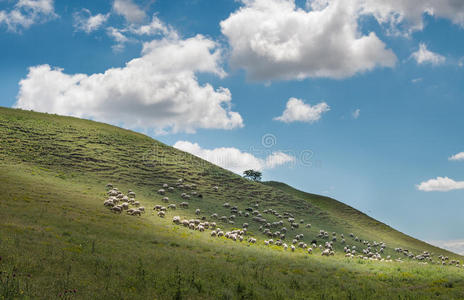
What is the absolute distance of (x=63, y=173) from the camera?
184 feet

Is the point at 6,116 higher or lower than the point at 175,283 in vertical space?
higher

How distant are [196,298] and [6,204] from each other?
25.8 meters

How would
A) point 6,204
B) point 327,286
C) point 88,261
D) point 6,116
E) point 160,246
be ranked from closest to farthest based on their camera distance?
point 88,261 → point 327,286 → point 160,246 → point 6,204 → point 6,116

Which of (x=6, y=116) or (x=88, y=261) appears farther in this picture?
(x=6, y=116)

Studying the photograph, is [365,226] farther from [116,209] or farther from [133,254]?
[133,254]

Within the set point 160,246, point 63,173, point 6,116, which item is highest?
point 6,116

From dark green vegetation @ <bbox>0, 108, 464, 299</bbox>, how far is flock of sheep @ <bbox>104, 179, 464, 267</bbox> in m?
1.51

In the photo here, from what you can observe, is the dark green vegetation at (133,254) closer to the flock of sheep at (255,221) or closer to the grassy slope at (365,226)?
the flock of sheep at (255,221)

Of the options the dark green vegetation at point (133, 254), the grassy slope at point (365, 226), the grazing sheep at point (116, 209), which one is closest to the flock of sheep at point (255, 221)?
the grazing sheep at point (116, 209)

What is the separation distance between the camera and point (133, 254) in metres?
22.3

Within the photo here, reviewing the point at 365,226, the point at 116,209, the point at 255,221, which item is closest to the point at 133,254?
the point at 116,209

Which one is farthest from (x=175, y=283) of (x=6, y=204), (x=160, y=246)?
(x=6, y=204)

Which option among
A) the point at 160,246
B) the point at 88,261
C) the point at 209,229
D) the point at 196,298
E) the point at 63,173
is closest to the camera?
the point at 196,298

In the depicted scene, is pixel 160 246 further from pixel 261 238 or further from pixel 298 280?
pixel 261 238
